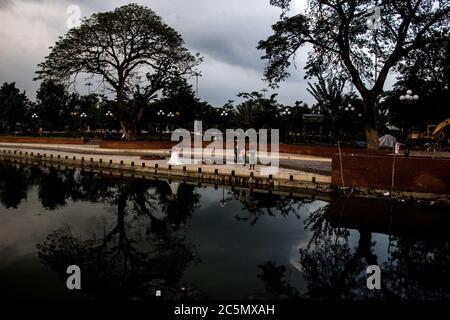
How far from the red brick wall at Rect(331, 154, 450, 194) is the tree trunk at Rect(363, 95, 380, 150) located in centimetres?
831

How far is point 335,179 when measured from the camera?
18484 millimetres

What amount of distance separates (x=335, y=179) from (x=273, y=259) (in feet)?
31.7

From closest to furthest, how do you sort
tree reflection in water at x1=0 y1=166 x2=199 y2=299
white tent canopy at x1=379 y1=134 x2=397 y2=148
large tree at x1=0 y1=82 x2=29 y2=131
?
tree reflection in water at x1=0 y1=166 x2=199 y2=299
white tent canopy at x1=379 y1=134 x2=397 y2=148
large tree at x1=0 y1=82 x2=29 y2=131

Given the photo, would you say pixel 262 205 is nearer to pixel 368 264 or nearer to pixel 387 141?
pixel 368 264

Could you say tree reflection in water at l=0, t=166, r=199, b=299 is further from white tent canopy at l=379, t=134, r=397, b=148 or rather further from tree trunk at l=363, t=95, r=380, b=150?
white tent canopy at l=379, t=134, r=397, b=148

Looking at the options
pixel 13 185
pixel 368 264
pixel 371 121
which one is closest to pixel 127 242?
pixel 368 264

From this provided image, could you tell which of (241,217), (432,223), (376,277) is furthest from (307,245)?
(432,223)

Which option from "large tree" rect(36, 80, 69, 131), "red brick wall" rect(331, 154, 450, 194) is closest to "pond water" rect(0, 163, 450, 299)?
"red brick wall" rect(331, 154, 450, 194)

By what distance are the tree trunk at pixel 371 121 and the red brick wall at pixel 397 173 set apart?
8315 mm

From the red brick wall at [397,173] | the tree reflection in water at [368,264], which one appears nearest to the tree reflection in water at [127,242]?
the tree reflection in water at [368,264]

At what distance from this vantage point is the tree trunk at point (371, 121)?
80.5ft

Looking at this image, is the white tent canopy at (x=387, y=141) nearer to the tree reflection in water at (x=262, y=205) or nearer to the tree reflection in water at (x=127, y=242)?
the tree reflection in water at (x=262, y=205)

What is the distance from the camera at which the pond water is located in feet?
26.8
